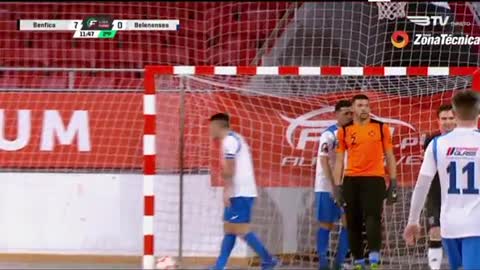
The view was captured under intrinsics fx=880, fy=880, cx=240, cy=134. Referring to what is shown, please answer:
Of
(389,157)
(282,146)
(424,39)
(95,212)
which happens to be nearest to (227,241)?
(282,146)

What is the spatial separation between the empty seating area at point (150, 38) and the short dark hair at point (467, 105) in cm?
641

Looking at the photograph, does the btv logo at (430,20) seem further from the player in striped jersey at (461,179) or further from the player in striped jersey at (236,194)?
the player in striped jersey at (461,179)

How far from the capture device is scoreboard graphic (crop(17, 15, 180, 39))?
1195 centimetres

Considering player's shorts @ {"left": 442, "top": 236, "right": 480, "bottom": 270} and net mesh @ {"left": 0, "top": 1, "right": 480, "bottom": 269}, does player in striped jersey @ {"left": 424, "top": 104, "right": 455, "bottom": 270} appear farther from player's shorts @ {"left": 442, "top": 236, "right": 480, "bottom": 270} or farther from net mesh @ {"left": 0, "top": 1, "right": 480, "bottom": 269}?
player's shorts @ {"left": 442, "top": 236, "right": 480, "bottom": 270}

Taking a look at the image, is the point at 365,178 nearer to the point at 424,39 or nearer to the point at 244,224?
the point at 244,224

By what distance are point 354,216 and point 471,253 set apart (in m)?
3.05

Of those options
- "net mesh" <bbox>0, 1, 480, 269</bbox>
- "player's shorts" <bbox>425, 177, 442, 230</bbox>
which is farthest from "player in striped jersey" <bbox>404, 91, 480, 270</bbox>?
"net mesh" <bbox>0, 1, 480, 269</bbox>

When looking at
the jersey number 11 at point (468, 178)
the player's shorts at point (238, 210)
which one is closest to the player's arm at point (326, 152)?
the player's shorts at point (238, 210)

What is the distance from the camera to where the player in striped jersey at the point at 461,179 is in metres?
5.51

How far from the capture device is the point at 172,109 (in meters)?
9.29

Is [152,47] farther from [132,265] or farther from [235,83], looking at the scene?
[132,265]

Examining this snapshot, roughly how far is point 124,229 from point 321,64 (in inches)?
133

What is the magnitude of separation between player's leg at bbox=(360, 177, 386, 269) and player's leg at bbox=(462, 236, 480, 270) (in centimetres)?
285

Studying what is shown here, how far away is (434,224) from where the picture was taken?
832cm
